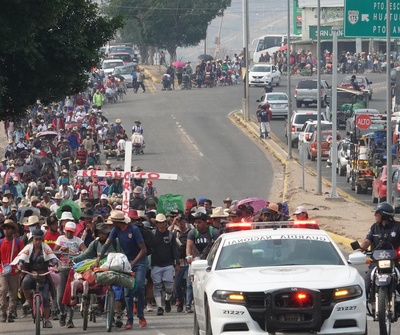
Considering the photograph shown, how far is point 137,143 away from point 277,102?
15.6 metres

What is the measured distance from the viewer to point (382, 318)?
1504 centimetres

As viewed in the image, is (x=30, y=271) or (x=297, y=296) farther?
(x=30, y=271)

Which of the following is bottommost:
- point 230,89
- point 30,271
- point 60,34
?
point 230,89

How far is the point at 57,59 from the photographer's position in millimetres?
22875

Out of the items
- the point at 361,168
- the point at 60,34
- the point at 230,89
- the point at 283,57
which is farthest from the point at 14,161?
the point at 283,57

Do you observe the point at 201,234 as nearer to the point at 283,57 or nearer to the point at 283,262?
the point at 283,262

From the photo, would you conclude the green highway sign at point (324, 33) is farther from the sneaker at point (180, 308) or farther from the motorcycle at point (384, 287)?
the motorcycle at point (384, 287)

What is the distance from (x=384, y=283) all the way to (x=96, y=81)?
62133 millimetres

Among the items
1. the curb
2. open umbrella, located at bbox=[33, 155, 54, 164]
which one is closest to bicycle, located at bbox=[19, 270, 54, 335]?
the curb

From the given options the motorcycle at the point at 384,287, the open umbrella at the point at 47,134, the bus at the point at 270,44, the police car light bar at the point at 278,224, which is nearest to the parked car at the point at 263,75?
the bus at the point at 270,44

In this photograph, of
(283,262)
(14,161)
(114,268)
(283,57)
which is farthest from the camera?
(283,57)

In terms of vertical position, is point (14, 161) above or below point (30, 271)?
below

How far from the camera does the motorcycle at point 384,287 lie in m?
15.1

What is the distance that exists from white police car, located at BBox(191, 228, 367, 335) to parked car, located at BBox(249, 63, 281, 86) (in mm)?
70638
